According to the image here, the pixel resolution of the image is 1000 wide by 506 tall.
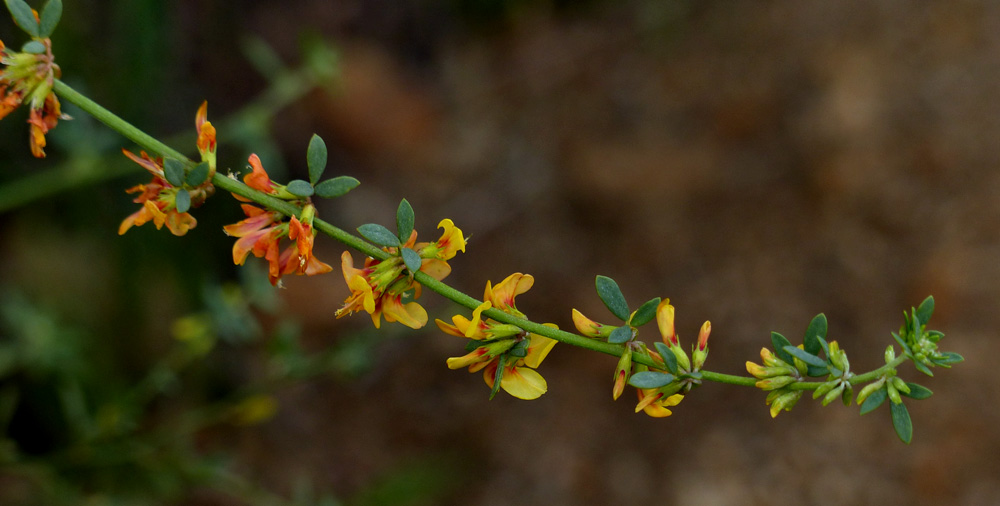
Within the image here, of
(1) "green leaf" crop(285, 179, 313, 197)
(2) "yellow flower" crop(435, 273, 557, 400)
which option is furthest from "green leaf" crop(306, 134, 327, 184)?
(2) "yellow flower" crop(435, 273, 557, 400)

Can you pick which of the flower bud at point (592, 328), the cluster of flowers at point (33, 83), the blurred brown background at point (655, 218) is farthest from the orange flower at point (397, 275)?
the blurred brown background at point (655, 218)

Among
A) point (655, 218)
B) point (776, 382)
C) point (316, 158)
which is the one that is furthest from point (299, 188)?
point (655, 218)

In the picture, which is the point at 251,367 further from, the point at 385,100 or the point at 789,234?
the point at 789,234

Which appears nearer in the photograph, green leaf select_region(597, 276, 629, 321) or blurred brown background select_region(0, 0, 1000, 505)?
green leaf select_region(597, 276, 629, 321)

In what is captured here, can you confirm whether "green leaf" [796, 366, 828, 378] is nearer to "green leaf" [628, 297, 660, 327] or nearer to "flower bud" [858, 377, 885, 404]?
"flower bud" [858, 377, 885, 404]

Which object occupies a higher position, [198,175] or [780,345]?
[198,175]

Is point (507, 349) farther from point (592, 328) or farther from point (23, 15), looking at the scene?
point (23, 15)
